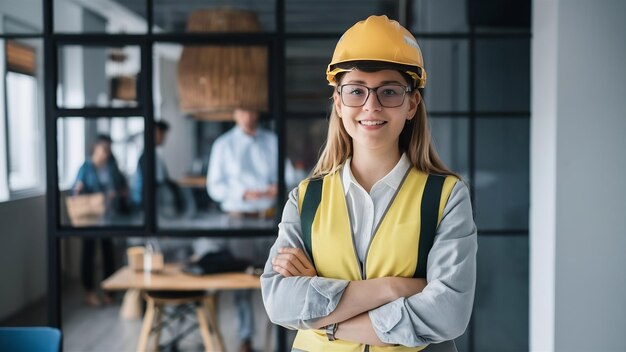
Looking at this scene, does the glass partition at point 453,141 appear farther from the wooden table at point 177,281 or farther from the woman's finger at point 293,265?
the woman's finger at point 293,265

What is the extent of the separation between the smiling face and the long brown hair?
0.31 feet

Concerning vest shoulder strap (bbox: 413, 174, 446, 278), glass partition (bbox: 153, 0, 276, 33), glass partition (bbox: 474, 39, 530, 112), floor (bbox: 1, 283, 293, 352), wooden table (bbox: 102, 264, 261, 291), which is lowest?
floor (bbox: 1, 283, 293, 352)

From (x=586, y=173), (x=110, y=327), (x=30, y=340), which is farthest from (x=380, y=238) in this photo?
(x=110, y=327)

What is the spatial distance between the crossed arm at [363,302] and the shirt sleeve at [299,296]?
21 millimetres

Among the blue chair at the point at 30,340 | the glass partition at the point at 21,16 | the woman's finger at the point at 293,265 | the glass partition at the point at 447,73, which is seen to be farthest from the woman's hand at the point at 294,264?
the glass partition at the point at 21,16

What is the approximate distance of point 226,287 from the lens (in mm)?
3850

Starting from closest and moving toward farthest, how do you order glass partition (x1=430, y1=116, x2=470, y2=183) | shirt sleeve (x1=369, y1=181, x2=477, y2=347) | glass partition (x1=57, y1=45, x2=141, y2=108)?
shirt sleeve (x1=369, y1=181, x2=477, y2=347) → glass partition (x1=430, y1=116, x2=470, y2=183) → glass partition (x1=57, y1=45, x2=141, y2=108)

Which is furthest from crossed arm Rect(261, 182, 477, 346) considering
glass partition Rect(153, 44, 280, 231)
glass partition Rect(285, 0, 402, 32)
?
glass partition Rect(285, 0, 402, 32)

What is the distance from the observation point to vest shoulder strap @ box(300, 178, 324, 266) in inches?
64.0

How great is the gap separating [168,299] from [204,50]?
1.51 meters

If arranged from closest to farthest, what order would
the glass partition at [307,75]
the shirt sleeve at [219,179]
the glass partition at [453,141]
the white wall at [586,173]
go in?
the white wall at [586,173] → the glass partition at [307,75] → the glass partition at [453,141] → the shirt sleeve at [219,179]

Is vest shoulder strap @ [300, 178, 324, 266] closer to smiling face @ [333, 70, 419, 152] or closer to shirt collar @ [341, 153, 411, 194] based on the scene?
shirt collar @ [341, 153, 411, 194]

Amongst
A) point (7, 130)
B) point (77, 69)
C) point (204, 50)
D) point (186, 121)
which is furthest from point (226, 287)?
point (77, 69)

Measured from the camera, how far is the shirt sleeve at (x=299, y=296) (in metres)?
1.54
